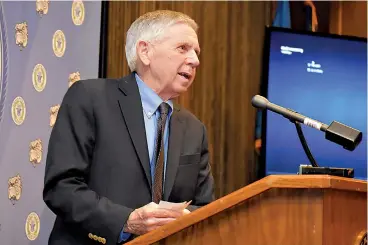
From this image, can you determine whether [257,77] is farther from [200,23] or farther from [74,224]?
[74,224]

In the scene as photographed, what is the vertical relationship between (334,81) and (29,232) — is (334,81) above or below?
above

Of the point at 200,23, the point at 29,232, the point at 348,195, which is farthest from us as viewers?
the point at 200,23

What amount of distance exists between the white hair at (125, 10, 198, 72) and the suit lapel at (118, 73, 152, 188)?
150 mm

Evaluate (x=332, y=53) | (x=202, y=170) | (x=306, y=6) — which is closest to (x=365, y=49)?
(x=332, y=53)

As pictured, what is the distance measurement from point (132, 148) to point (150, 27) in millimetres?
515

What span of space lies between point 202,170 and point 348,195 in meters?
1.00

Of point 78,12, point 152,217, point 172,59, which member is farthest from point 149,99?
point 78,12

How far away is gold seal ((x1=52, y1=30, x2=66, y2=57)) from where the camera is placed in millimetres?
2977

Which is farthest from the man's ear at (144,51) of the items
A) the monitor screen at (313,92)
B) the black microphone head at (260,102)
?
the monitor screen at (313,92)

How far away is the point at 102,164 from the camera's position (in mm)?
2209

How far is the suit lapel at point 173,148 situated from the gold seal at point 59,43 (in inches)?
30.3

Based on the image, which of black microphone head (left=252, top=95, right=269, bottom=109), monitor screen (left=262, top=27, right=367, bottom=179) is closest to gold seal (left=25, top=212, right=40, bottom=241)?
black microphone head (left=252, top=95, right=269, bottom=109)

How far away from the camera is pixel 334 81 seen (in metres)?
3.91

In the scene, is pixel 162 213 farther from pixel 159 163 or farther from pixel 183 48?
pixel 183 48
